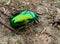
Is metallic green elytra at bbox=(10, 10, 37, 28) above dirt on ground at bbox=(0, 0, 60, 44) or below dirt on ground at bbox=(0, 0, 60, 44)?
above

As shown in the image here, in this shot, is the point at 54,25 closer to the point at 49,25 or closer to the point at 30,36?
the point at 49,25

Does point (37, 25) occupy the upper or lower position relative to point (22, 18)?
lower

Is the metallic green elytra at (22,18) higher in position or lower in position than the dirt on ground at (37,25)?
higher

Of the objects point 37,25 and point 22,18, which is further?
point 37,25

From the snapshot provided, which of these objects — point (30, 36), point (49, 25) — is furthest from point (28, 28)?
point (49, 25)
